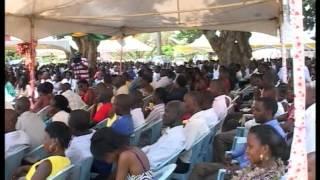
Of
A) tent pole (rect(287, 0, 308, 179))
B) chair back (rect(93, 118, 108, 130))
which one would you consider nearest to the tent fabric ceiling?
chair back (rect(93, 118, 108, 130))

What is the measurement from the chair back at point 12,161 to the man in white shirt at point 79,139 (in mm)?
475

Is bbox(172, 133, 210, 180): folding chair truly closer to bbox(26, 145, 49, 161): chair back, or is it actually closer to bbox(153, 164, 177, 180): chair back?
bbox(153, 164, 177, 180): chair back

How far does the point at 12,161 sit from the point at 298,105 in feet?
8.60

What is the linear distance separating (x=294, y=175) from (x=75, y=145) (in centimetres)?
212

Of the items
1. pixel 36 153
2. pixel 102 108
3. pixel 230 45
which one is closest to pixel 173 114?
pixel 36 153

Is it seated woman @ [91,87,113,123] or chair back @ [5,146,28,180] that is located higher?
seated woman @ [91,87,113,123]

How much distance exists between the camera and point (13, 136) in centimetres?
455

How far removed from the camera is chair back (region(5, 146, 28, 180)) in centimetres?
429

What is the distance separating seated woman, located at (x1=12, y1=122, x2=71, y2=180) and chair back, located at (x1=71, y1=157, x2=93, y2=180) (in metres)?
0.15

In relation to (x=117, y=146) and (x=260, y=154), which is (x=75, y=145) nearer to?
(x=117, y=146)

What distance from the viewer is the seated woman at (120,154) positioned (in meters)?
3.56

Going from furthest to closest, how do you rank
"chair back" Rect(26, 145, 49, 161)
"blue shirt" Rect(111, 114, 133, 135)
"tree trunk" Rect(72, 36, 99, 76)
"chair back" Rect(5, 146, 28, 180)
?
"tree trunk" Rect(72, 36, 99, 76) → "blue shirt" Rect(111, 114, 133, 135) → "chair back" Rect(26, 145, 49, 161) → "chair back" Rect(5, 146, 28, 180)

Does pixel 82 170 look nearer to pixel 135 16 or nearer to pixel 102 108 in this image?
pixel 102 108

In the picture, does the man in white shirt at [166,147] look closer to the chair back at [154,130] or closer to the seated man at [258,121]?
the seated man at [258,121]
